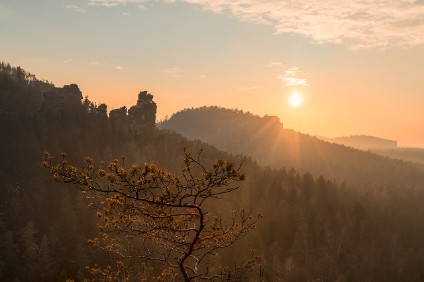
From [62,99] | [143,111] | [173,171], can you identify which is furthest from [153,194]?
[143,111]

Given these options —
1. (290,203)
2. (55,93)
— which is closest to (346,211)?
(290,203)

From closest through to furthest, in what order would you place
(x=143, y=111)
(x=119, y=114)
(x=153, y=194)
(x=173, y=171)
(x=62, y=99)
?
1. (x=153, y=194)
2. (x=173, y=171)
3. (x=62, y=99)
4. (x=119, y=114)
5. (x=143, y=111)

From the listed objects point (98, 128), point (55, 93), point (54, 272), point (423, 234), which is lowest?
point (54, 272)

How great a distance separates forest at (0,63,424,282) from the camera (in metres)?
105

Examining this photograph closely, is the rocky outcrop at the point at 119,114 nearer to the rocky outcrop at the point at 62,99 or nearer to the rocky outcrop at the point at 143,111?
the rocky outcrop at the point at 143,111

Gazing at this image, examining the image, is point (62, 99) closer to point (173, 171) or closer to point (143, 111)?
point (143, 111)

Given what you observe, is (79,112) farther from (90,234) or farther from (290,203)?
(290,203)

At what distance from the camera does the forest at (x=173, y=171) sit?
104688mm

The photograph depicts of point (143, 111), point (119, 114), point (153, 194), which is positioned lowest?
point (153, 194)

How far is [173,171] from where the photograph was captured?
459ft

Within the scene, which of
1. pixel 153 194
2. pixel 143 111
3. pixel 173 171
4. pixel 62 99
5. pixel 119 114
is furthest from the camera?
pixel 143 111

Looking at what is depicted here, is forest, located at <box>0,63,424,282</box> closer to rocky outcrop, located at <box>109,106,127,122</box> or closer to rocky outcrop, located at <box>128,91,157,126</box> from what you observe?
rocky outcrop, located at <box>109,106,127,122</box>

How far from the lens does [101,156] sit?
518 feet

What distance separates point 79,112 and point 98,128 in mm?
11692
